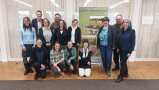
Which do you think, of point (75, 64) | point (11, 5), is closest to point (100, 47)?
point (75, 64)

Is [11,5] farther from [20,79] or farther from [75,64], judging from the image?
[75,64]

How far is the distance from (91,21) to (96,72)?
126 cm

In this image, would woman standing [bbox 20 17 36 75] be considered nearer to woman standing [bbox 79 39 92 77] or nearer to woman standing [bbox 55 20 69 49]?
woman standing [bbox 55 20 69 49]

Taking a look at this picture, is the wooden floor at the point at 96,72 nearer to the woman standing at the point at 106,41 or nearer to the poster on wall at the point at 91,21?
the woman standing at the point at 106,41

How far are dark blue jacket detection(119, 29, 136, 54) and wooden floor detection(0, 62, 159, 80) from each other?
804 millimetres

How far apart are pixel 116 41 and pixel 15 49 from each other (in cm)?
291

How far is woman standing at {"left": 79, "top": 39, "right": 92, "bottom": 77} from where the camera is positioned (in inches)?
150

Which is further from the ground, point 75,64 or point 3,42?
point 3,42

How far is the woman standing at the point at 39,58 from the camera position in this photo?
3633 millimetres

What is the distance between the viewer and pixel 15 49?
15.9ft

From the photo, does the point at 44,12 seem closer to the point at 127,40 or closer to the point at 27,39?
the point at 27,39

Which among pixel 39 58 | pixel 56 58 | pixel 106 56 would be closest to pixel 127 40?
pixel 106 56

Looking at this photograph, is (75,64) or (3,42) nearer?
(75,64)

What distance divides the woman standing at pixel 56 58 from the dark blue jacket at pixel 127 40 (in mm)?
1340
